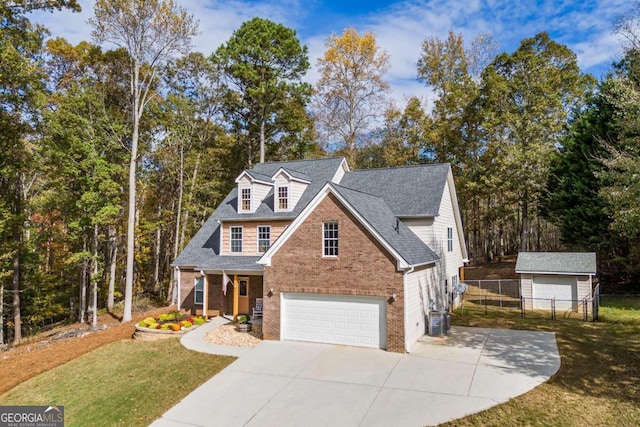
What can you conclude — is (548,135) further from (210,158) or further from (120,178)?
(120,178)

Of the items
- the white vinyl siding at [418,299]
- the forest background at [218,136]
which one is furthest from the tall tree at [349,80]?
the white vinyl siding at [418,299]

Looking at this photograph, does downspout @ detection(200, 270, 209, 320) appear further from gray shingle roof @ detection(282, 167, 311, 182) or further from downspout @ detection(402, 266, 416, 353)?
downspout @ detection(402, 266, 416, 353)

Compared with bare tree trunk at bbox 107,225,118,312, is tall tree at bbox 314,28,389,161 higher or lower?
higher

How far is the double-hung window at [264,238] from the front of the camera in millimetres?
20297

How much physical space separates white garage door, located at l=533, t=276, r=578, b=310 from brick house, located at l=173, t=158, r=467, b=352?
4403 millimetres

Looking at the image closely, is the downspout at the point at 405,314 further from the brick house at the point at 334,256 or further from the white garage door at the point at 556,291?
the white garage door at the point at 556,291

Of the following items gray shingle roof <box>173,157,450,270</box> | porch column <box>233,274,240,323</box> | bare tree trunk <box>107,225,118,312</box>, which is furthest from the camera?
bare tree trunk <box>107,225,118,312</box>

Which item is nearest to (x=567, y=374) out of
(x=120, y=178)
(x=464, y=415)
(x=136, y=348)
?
(x=464, y=415)

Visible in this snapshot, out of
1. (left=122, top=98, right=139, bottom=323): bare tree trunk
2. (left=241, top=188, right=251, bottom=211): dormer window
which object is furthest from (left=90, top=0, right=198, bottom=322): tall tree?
(left=241, top=188, right=251, bottom=211): dormer window

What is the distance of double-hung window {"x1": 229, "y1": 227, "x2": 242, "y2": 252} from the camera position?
2100 centimetres

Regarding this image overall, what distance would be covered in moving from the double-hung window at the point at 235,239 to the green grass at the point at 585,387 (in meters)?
13.3

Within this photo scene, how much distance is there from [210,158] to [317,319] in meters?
22.2

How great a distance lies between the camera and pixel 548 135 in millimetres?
30672

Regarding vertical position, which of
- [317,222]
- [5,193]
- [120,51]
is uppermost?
[120,51]
